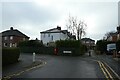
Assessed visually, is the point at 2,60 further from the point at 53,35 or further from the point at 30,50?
the point at 53,35

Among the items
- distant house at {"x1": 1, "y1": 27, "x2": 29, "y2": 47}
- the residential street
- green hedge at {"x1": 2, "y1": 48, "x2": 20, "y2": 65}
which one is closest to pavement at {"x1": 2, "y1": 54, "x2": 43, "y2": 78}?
the residential street

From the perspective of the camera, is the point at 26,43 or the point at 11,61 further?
the point at 26,43

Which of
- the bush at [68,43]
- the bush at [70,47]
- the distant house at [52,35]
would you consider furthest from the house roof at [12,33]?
the bush at [70,47]

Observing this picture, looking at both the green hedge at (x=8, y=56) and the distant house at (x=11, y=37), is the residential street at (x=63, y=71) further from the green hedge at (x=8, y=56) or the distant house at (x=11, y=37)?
the distant house at (x=11, y=37)

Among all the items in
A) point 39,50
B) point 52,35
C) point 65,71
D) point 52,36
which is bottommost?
point 65,71

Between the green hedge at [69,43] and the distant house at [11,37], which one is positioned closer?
the green hedge at [69,43]

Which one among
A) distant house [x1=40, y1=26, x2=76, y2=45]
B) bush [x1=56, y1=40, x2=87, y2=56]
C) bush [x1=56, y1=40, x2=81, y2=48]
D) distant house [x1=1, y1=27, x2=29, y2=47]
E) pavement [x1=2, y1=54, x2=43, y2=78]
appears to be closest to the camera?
pavement [x1=2, y1=54, x2=43, y2=78]

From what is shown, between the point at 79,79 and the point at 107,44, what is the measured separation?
47.7 meters

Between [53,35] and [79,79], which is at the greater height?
Answer: [53,35]

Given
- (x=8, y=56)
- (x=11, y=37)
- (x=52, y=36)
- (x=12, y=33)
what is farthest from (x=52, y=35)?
(x=8, y=56)

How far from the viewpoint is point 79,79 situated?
1288 centimetres

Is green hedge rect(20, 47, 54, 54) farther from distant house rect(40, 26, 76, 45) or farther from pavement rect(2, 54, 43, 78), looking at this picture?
distant house rect(40, 26, 76, 45)

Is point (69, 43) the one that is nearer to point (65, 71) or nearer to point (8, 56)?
point (8, 56)

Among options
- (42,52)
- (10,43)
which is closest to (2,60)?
(42,52)
